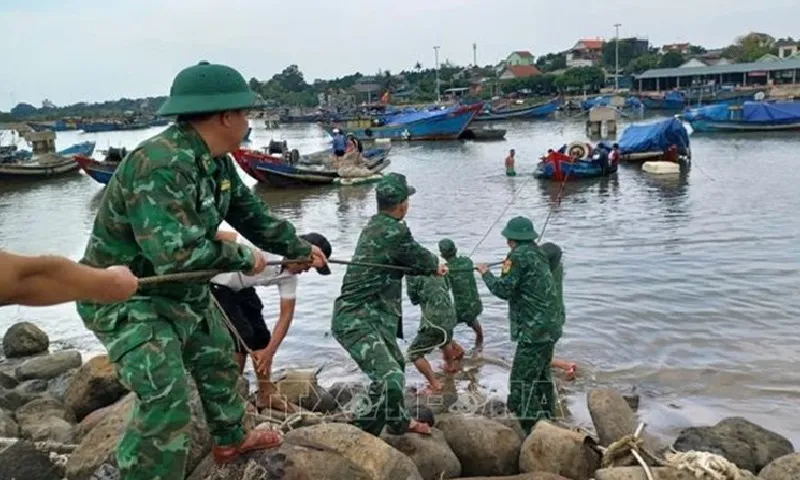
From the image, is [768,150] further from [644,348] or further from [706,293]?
[644,348]

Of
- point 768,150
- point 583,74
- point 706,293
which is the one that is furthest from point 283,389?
point 583,74

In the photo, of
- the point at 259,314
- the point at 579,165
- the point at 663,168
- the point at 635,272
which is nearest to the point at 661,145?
the point at 663,168

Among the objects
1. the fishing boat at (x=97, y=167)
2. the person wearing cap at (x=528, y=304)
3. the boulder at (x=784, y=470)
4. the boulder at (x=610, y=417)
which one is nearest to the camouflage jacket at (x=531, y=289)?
the person wearing cap at (x=528, y=304)

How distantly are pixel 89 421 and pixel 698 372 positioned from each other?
613cm

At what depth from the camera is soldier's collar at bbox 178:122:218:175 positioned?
3.36 m

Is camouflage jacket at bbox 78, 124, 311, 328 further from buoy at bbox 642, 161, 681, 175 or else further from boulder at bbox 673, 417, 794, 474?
buoy at bbox 642, 161, 681, 175

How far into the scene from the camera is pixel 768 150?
34469 millimetres

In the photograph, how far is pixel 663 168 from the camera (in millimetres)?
27688

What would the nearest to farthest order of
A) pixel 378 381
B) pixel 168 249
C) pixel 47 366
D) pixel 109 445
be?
pixel 168 249
pixel 109 445
pixel 378 381
pixel 47 366

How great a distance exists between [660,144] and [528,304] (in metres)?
25.5

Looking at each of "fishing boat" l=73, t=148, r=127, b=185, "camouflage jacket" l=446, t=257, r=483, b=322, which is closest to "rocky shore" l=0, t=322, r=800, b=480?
"camouflage jacket" l=446, t=257, r=483, b=322

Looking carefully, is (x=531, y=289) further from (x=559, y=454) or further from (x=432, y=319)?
(x=432, y=319)

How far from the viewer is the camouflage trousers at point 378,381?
4930mm

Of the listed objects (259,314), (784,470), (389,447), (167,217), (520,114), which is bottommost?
(784,470)
